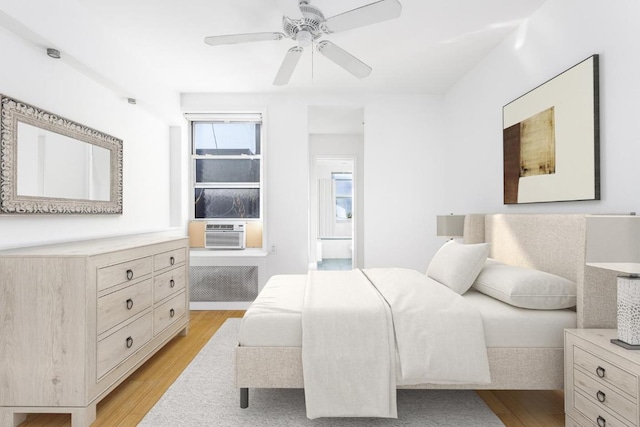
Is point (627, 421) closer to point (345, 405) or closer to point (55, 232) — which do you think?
point (345, 405)

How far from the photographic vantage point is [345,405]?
185cm

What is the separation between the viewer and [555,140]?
2.47 metres

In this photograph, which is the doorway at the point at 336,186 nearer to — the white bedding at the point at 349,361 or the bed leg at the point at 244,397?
the white bedding at the point at 349,361

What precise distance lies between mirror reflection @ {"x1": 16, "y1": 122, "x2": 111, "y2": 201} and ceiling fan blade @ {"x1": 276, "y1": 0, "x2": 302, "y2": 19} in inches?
64.8

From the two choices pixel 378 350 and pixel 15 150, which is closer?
pixel 378 350

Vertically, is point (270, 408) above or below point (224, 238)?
below

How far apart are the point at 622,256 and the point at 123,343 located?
260 centimetres

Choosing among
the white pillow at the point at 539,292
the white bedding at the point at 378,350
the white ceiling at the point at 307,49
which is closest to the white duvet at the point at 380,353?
the white bedding at the point at 378,350

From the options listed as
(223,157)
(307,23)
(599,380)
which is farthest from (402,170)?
(599,380)

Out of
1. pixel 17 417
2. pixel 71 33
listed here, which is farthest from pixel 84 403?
pixel 71 33

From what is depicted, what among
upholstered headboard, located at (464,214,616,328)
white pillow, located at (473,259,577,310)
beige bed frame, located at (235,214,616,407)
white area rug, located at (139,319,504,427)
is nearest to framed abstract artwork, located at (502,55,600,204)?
upholstered headboard, located at (464,214,616,328)

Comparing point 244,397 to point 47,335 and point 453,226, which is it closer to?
point 47,335

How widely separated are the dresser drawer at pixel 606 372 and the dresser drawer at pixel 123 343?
239cm

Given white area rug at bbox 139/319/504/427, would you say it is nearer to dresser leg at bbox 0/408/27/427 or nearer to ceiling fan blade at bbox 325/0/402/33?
dresser leg at bbox 0/408/27/427
